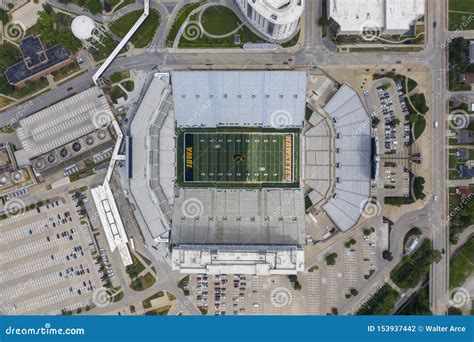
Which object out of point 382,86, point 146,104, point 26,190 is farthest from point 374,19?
point 26,190

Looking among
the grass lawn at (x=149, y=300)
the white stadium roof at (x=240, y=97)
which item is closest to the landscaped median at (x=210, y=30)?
the white stadium roof at (x=240, y=97)

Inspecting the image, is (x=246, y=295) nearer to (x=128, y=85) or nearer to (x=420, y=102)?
(x=128, y=85)

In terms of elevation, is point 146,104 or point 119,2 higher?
point 119,2

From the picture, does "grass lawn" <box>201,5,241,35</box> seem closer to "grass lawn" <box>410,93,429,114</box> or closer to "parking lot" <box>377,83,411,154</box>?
"parking lot" <box>377,83,411,154</box>

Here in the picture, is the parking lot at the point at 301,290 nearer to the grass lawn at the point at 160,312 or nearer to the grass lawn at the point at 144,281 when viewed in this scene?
the grass lawn at the point at 160,312
